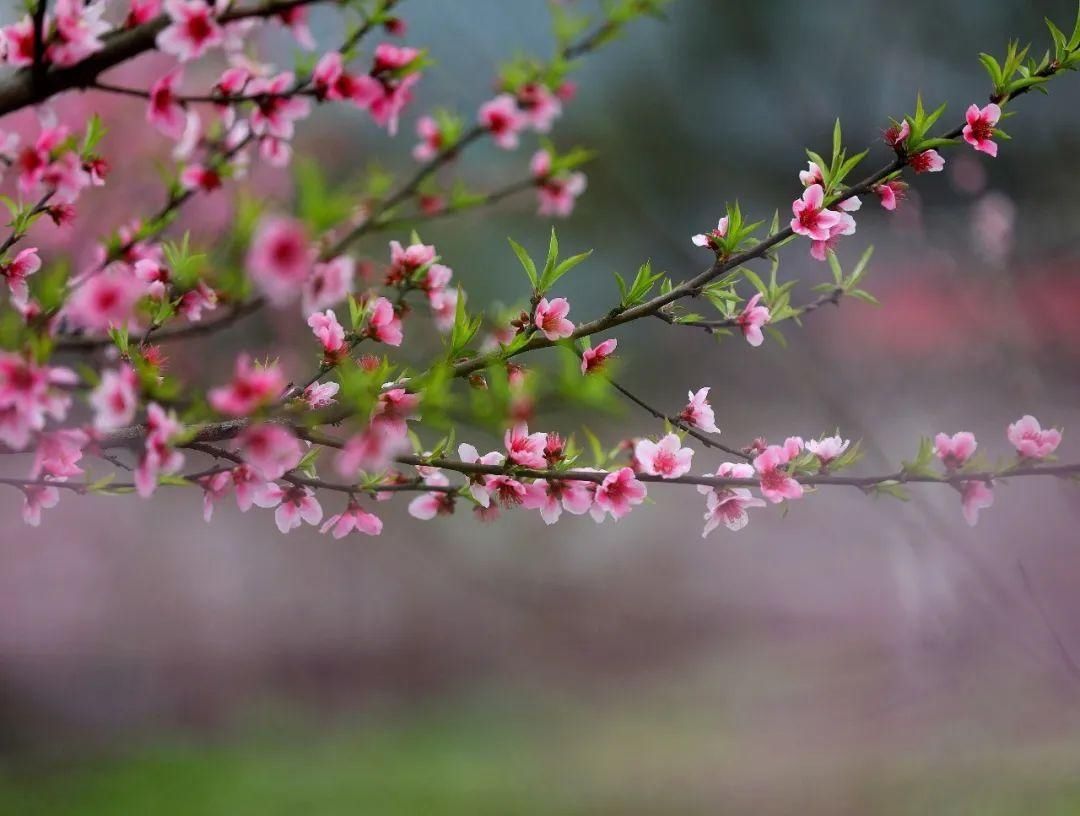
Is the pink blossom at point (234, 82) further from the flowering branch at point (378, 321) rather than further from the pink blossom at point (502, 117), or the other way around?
the pink blossom at point (502, 117)

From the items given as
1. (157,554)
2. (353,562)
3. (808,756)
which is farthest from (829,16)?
(157,554)

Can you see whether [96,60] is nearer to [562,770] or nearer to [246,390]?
[246,390]

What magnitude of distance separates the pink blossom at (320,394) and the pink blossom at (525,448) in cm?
18

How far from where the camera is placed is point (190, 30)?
2.40ft

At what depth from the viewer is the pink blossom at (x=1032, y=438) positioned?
96cm

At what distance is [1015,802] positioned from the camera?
3.25 meters

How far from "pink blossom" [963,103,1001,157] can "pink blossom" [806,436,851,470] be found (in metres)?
0.30

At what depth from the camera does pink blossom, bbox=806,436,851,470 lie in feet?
3.07

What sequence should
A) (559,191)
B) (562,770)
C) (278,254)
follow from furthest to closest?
(562,770) → (559,191) → (278,254)

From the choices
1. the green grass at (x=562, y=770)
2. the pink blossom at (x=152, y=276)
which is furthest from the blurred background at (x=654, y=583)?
the pink blossom at (x=152, y=276)

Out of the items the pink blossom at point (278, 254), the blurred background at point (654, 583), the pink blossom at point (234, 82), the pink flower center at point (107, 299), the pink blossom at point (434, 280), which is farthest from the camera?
the blurred background at point (654, 583)

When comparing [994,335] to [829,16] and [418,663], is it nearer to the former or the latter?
[829,16]

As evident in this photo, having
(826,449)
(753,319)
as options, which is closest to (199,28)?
(753,319)

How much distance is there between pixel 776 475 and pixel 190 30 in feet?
2.02
